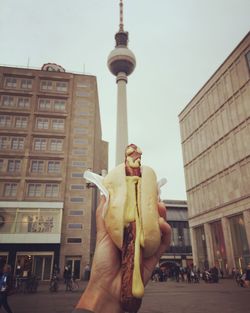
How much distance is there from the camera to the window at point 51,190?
3500 centimetres

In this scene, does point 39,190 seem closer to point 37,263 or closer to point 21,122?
point 37,263

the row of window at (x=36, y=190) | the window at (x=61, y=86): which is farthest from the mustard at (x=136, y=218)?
the window at (x=61, y=86)

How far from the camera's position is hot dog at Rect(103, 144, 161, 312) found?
12.0 feet

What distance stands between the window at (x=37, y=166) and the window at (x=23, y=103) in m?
8.75

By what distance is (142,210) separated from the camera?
4.11m

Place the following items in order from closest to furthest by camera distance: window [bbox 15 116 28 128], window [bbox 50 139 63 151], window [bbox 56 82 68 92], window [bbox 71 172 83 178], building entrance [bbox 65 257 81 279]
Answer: building entrance [bbox 65 257 81 279] < window [bbox 71 172 83 178] < window [bbox 50 139 63 151] < window [bbox 15 116 28 128] < window [bbox 56 82 68 92]

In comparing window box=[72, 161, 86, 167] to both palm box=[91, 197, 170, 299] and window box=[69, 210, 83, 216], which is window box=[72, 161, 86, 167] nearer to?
window box=[69, 210, 83, 216]

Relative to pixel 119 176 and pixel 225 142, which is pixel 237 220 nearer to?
pixel 225 142

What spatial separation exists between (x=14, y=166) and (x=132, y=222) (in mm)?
34822

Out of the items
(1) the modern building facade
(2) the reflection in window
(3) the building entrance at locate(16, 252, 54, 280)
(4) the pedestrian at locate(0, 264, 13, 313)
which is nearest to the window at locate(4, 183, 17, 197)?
(2) the reflection in window

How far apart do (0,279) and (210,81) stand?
38.5m

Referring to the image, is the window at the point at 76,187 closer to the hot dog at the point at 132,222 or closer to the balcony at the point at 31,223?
the balcony at the point at 31,223

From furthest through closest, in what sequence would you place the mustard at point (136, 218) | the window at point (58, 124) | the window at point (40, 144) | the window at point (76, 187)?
1. the window at point (58, 124)
2. the window at point (40, 144)
3. the window at point (76, 187)
4. the mustard at point (136, 218)

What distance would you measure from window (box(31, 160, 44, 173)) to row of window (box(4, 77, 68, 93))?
11.6m
